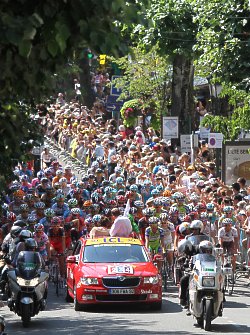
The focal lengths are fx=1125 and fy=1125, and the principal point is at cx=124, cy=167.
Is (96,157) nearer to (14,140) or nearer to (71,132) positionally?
(71,132)

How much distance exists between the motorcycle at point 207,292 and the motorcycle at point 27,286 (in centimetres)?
251

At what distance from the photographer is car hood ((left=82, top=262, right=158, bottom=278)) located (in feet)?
66.3

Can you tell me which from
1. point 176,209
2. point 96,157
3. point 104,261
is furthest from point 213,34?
point 96,157

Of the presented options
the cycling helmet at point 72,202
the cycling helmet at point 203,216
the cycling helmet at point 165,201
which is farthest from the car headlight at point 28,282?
the cycling helmet at point 165,201

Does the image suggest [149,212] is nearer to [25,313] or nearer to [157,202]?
[157,202]

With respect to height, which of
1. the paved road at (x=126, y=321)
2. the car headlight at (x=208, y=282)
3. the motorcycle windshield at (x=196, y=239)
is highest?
the motorcycle windshield at (x=196, y=239)

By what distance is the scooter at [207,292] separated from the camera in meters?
17.7

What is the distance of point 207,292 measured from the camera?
17922 mm

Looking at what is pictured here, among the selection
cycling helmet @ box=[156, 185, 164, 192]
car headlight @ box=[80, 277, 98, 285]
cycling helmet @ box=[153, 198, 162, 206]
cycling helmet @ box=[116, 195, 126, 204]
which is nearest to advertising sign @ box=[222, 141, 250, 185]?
cycling helmet @ box=[156, 185, 164, 192]

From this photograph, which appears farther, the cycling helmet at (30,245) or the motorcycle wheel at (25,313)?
the cycling helmet at (30,245)

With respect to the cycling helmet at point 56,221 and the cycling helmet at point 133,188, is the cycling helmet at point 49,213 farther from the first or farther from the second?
the cycling helmet at point 133,188

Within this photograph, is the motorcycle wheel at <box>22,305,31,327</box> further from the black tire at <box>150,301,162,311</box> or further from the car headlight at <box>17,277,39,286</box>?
the black tire at <box>150,301,162,311</box>

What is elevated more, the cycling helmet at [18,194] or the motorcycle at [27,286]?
the cycling helmet at [18,194]

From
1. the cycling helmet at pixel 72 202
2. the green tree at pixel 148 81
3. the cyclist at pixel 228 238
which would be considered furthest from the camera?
the green tree at pixel 148 81
